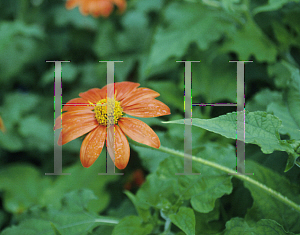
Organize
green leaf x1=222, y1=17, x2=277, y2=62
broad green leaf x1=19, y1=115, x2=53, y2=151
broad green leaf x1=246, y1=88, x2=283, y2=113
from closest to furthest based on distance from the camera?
broad green leaf x1=246, y1=88, x2=283, y2=113, green leaf x1=222, y1=17, x2=277, y2=62, broad green leaf x1=19, y1=115, x2=53, y2=151

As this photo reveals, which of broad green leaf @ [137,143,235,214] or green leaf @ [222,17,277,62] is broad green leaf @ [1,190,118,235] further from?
green leaf @ [222,17,277,62]

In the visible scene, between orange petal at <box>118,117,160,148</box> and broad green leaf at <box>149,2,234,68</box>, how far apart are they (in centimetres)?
40

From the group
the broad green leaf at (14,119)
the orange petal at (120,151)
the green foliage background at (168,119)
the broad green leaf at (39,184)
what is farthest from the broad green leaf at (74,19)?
the orange petal at (120,151)

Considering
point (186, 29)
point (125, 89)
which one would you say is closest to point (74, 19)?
point (186, 29)

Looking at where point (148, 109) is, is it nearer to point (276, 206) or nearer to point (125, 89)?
point (125, 89)

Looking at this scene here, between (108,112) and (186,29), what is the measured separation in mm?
515

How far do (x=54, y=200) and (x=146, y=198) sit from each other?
46 cm

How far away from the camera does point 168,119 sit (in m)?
0.80

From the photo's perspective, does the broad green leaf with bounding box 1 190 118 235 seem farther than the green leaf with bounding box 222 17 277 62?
No

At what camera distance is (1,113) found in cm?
103

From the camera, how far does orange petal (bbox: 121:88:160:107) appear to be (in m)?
0.43

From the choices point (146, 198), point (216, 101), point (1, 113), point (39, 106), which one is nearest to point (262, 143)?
point (146, 198)

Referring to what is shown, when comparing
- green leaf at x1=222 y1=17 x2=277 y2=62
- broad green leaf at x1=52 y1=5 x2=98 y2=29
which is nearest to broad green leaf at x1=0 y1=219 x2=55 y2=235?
green leaf at x1=222 y1=17 x2=277 y2=62

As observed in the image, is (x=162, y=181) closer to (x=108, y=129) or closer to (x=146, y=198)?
(x=146, y=198)
